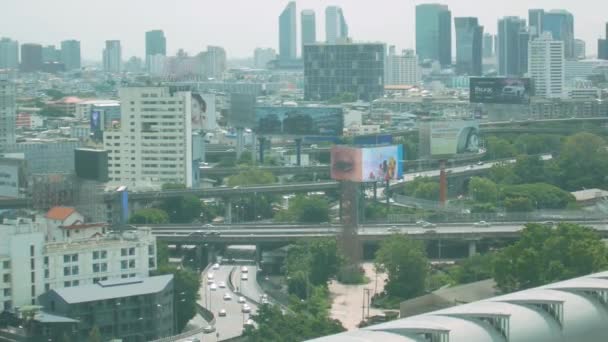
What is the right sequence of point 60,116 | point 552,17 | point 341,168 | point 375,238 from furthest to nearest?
point 552,17, point 60,116, point 341,168, point 375,238

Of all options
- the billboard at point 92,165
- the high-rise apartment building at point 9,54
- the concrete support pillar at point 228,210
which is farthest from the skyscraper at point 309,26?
the billboard at point 92,165

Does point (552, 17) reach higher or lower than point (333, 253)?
higher

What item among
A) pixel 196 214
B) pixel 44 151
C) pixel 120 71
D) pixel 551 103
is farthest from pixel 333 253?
pixel 120 71

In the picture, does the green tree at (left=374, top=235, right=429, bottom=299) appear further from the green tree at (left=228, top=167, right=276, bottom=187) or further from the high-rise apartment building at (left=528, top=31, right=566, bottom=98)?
the high-rise apartment building at (left=528, top=31, right=566, bottom=98)

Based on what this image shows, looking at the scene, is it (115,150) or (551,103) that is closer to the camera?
(115,150)

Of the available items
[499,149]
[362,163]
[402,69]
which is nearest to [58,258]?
[362,163]

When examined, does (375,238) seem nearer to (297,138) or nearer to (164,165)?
(164,165)

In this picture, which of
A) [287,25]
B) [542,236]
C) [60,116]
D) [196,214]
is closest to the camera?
[542,236]

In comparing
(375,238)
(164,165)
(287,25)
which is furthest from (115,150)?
(287,25)
